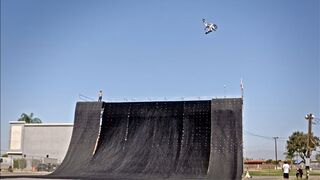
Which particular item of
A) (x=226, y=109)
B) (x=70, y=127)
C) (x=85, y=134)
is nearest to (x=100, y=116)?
(x=85, y=134)

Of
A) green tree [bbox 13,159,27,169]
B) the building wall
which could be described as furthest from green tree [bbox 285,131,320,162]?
green tree [bbox 13,159,27,169]

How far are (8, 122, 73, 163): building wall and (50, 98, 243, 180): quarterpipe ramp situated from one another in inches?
540

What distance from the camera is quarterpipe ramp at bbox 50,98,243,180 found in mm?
23922

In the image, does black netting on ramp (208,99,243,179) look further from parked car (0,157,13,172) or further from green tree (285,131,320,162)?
green tree (285,131,320,162)

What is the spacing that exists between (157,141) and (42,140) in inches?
784

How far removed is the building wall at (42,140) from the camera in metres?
41.7

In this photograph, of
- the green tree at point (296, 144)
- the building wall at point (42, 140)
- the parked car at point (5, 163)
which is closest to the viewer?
the parked car at point (5, 163)

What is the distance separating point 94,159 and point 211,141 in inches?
277

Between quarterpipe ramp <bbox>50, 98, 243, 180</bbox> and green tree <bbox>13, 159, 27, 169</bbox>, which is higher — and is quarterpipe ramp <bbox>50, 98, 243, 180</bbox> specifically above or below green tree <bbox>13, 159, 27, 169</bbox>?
above

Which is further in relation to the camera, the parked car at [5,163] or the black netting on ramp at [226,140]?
the parked car at [5,163]

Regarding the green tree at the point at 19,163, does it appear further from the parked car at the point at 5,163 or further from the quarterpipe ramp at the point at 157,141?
the quarterpipe ramp at the point at 157,141

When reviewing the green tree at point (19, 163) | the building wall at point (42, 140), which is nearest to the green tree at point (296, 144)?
the building wall at point (42, 140)

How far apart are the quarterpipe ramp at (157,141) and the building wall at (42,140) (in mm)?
13728

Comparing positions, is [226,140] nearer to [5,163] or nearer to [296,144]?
[5,163]
